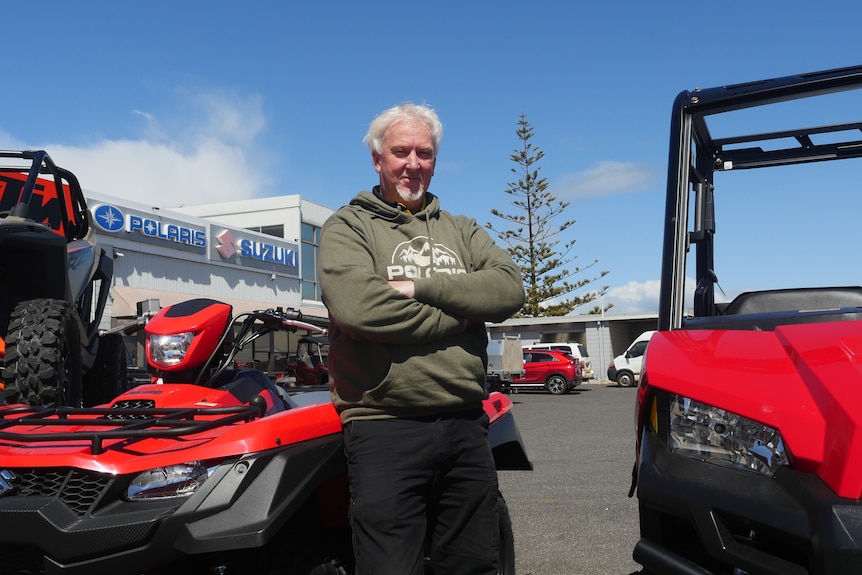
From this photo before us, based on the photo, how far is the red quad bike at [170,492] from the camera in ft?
6.74

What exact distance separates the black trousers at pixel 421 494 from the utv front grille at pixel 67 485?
27.5 inches

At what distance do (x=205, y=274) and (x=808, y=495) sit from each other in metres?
28.2

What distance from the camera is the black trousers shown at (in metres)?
2.23

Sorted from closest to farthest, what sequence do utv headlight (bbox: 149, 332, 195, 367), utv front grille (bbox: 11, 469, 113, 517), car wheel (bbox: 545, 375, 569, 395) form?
utv front grille (bbox: 11, 469, 113, 517) → utv headlight (bbox: 149, 332, 195, 367) → car wheel (bbox: 545, 375, 569, 395)

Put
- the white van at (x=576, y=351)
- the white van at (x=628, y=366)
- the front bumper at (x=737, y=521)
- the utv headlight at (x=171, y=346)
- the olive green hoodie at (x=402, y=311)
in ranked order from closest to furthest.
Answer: the front bumper at (x=737, y=521) < the olive green hoodie at (x=402, y=311) < the utv headlight at (x=171, y=346) < the white van at (x=628, y=366) < the white van at (x=576, y=351)

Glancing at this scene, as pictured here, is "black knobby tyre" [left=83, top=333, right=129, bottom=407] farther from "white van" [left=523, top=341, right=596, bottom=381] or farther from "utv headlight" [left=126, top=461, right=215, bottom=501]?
"white van" [left=523, top=341, right=596, bottom=381]

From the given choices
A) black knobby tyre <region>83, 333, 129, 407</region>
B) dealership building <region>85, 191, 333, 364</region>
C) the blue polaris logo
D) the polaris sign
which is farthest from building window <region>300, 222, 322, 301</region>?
black knobby tyre <region>83, 333, 129, 407</region>

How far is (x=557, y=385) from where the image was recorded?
27359 mm

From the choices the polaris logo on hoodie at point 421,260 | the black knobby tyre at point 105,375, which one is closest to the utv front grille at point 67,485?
the polaris logo on hoodie at point 421,260

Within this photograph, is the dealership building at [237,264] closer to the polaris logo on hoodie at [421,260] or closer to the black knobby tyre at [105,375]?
the black knobby tyre at [105,375]

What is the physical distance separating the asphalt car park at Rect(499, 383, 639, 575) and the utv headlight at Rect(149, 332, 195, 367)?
2192 millimetres

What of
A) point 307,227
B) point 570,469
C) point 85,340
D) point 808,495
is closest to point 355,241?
point 808,495

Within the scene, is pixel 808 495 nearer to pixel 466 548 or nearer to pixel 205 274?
pixel 466 548

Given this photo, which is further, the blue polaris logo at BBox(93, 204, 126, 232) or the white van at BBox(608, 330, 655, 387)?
the white van at BBox(608, 330, 655, 387)
